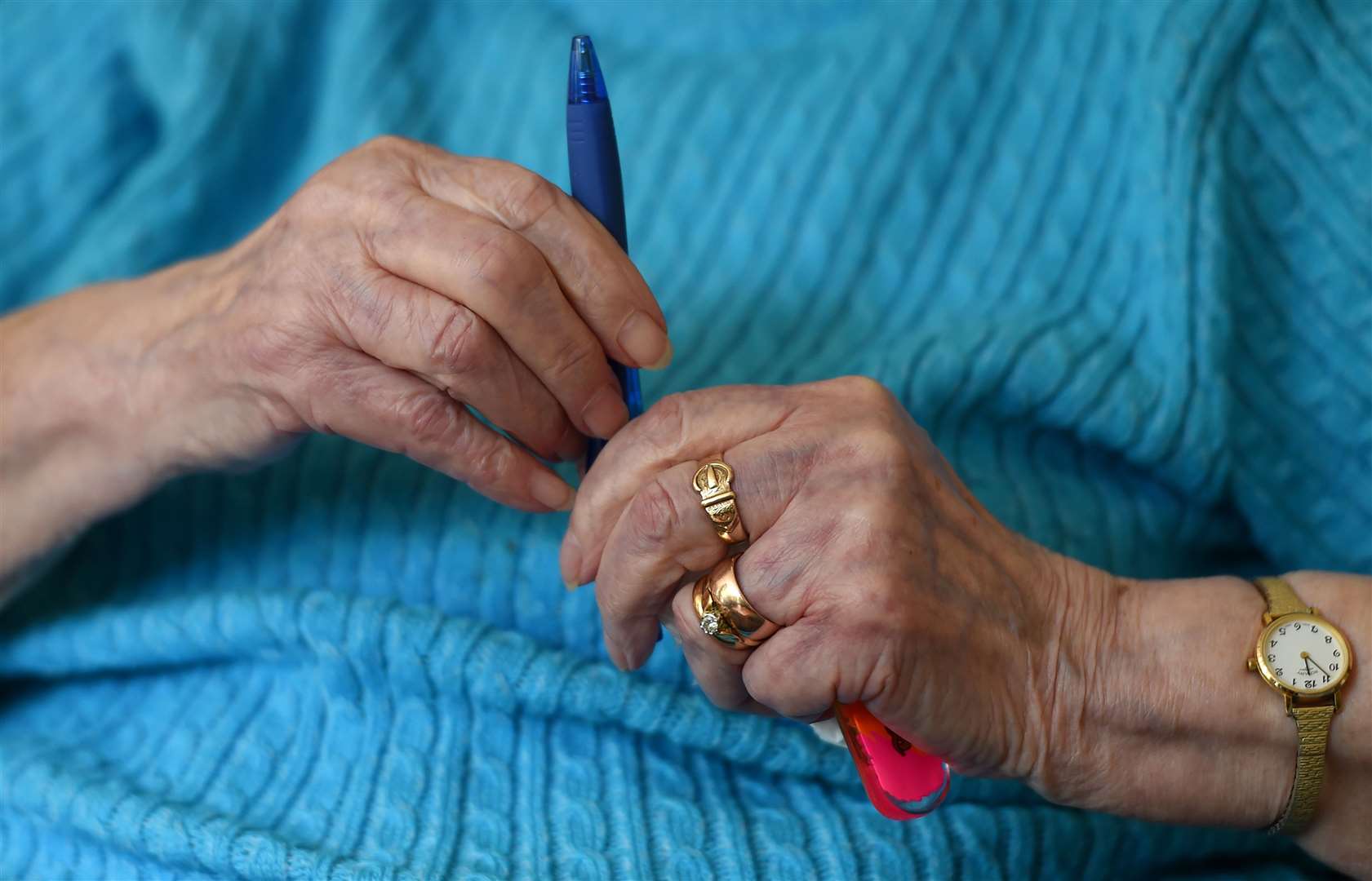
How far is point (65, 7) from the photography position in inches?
46.3

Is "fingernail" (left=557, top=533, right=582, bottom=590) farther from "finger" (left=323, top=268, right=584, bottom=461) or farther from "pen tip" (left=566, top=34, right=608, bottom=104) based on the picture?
"pen tip" (left=566, top=34, right=608, bottom=104)

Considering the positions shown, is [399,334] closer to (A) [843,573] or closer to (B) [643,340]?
(B) [643,340]

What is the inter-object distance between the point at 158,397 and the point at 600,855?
0.49m

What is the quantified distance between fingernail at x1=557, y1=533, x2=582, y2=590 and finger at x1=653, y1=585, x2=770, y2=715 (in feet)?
0.22

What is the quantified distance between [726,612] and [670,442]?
115 millimetres

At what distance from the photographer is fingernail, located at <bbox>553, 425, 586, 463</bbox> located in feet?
2.62

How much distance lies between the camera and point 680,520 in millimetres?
692

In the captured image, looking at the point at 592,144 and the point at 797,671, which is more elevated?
the point at 592,144

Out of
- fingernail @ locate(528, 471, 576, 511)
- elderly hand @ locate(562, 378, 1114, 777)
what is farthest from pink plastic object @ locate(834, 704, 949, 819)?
fingernail @ locate(528, 471, 576, 511)

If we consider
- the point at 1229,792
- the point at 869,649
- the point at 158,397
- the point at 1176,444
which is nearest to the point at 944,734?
the point at 869,649

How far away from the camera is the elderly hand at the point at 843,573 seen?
0.69 metres

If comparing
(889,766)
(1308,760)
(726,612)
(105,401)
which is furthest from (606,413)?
(1308,760)

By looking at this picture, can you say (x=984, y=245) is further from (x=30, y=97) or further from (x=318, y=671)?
(x=30, y=97)

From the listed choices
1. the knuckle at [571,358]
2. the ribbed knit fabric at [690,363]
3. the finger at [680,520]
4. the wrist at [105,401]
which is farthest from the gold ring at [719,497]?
the wrist at [105,401]
